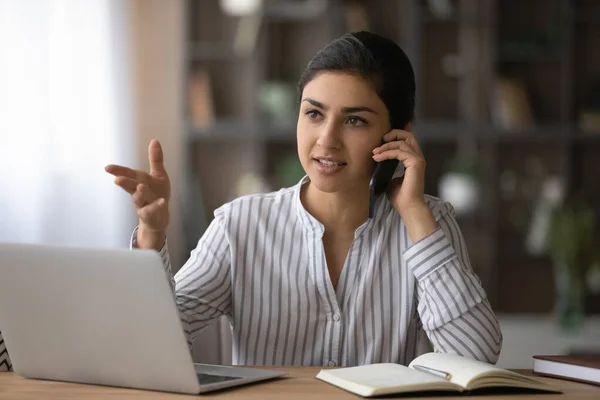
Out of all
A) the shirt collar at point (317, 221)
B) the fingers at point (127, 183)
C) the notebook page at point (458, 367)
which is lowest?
the notebook page at point (458, 367)

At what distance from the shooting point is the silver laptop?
4.28 ft

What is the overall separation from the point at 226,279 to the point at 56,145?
296 centimetres

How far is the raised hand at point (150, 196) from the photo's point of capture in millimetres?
1599

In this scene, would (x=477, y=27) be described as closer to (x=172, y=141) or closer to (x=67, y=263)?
(x=172, y=141)

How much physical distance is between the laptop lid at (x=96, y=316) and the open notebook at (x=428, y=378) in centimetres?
23

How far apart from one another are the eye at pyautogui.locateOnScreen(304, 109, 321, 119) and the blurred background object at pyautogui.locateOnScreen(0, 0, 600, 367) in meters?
3.13

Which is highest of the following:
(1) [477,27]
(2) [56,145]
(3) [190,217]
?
(1) [477,27]

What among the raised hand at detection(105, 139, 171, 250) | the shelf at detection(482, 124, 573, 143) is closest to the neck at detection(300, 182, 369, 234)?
the raised hand at detection(105, 139, 171, 250)

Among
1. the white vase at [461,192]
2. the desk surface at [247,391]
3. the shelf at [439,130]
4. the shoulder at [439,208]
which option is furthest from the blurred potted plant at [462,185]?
the desk surface at [247,391]

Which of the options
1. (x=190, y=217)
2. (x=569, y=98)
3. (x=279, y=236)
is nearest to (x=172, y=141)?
(x=190, y=217)

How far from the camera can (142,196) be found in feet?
5.29

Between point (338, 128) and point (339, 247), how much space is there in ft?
0.82

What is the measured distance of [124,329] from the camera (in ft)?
4.42

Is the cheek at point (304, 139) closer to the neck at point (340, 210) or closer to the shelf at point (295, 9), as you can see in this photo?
the neck at point (340, 210)
